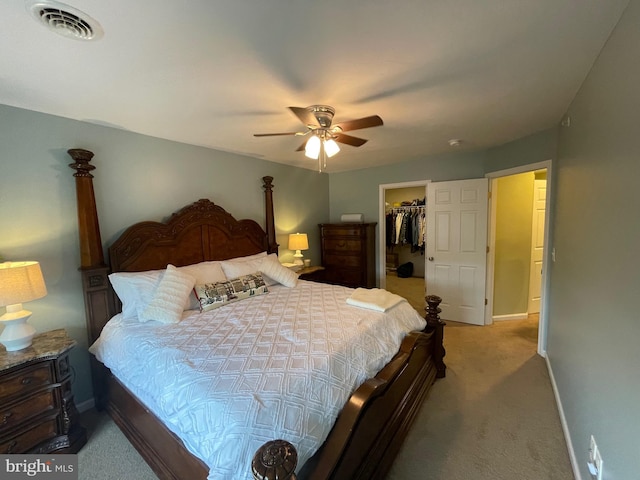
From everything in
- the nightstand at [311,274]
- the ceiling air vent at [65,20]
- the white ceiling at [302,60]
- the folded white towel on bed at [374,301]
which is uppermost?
the white ceiling at [302,60]

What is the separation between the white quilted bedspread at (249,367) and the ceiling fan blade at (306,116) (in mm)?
1427

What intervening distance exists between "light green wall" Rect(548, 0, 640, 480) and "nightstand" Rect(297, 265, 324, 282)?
109 inches

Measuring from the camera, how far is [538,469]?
1.61 m

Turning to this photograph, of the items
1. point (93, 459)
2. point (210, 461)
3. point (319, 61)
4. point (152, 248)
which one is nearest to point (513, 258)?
point (319, 61)

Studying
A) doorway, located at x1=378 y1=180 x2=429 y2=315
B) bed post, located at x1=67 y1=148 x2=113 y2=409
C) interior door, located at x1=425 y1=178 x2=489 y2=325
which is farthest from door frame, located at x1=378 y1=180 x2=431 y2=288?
bed post, located at x1=67 y1=148 x2=113 y2=409

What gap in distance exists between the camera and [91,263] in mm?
2141

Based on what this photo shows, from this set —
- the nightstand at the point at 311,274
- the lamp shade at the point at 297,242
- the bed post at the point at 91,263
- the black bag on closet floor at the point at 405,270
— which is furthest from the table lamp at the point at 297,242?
the black bag on closet floor at the point at 405,270

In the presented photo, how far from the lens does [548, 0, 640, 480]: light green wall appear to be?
101 cm

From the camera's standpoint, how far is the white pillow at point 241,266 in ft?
9.04

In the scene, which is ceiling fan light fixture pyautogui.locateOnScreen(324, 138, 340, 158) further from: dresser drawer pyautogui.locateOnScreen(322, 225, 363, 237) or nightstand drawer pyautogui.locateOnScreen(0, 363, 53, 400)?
nightstand drawer pyautogui.locateOnScreen(0, 363, 53, 400)

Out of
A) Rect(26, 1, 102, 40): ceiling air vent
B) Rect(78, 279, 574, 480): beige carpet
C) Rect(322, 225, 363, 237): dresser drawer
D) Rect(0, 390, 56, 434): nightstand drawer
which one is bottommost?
Rect(78, 279, 574, 480): beige carpet

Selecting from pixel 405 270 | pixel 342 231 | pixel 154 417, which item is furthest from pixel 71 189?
pixel 405 270

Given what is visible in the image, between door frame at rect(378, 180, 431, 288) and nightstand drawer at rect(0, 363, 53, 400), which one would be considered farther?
door frame at rect(378, 180, 431, 288)

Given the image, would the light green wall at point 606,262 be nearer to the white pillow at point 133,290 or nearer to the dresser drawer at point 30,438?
the white pillow at point 133,290
